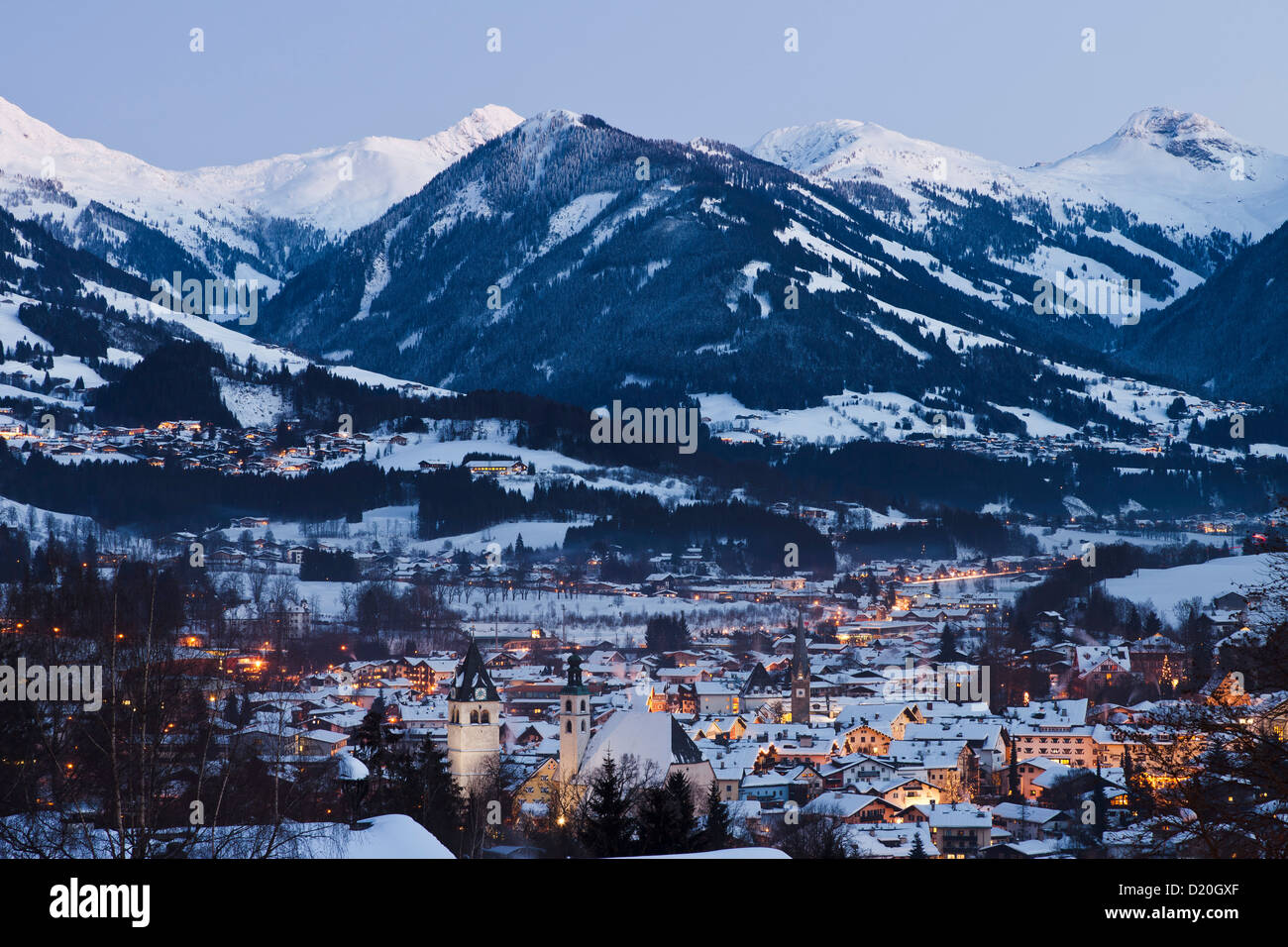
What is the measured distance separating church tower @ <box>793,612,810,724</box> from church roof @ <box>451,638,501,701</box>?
55265 millimetres

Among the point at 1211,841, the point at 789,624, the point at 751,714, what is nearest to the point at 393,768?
the point at 1211,841

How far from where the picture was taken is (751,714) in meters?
130

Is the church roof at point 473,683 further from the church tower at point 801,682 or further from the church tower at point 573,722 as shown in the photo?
the church tower at point 801,682

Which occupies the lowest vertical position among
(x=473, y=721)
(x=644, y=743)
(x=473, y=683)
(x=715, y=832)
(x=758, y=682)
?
(x=758, y=682)

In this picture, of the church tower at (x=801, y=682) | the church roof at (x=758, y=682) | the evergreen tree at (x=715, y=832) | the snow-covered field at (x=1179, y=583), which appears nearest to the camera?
the evergreen tree at (x=715, y=832)

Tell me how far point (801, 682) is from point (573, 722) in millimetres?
56801

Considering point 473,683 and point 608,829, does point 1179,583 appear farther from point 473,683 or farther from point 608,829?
point 608,829

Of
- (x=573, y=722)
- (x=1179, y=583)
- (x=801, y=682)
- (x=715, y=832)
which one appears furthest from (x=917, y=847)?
(x=1179, y=583)

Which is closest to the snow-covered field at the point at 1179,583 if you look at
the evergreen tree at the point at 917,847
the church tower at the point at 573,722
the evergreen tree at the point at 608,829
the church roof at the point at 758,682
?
the church roof at the point at 758,682

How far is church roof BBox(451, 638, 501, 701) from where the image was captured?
266 ft

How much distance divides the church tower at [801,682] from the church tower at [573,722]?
4994 centimetres

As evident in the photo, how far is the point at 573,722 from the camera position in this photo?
282 ft

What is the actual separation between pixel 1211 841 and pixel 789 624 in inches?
6487

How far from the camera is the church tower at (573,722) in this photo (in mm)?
84875
